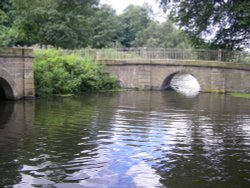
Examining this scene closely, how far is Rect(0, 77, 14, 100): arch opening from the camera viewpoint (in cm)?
1815

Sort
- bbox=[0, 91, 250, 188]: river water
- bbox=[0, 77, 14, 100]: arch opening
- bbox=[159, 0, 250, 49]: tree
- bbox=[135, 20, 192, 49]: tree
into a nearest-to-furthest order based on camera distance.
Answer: bbox=[0, 91, 250, 188]: river water → bbox=[0, 77, 14, 100]: arch opening → bbox=[159, 0, 250, 49]: tree → bbox=[135, 20, 192, 49]: tree

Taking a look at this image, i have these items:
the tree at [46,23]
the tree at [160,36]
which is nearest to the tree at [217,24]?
the tree at [46,23]

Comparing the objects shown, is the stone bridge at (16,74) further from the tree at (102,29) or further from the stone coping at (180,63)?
the tree at (102,29)

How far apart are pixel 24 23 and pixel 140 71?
35.8 ft

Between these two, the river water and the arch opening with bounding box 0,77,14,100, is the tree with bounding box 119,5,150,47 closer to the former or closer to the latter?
the arch opening with bounding box 0,77,14,100

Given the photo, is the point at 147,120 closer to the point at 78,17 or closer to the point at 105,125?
the point at 105,125

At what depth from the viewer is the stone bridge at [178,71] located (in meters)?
26.2

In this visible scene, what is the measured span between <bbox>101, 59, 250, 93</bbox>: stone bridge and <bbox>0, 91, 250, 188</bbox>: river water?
1155 centimetres

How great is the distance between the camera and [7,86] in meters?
18.2

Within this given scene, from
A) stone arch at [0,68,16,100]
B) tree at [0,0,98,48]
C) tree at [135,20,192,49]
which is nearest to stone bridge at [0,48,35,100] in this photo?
stone arch at [0,68,16,100]

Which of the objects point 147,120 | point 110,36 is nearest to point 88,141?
point 147,120

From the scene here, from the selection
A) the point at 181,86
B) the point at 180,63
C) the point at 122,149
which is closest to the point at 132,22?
the point at 181,86

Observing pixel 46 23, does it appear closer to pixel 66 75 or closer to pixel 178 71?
pixel 66 75

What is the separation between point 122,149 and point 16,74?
11.0 meters
